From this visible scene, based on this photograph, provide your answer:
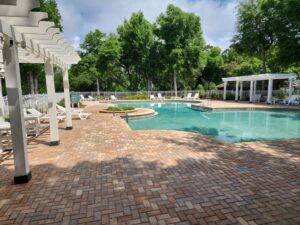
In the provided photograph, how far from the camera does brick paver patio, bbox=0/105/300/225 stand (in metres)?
2.40

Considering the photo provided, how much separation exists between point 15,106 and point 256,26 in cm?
2460

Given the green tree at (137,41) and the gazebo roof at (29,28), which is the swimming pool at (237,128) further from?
the green tree at (137,41)

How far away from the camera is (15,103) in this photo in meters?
3.02

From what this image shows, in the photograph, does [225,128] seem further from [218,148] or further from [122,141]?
[122,141]

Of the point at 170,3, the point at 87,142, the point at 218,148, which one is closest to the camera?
the point at 218,148

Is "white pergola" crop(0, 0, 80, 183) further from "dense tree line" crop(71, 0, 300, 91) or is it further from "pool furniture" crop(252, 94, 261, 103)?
"dense tree line" crop(71, 0, 300, 91)

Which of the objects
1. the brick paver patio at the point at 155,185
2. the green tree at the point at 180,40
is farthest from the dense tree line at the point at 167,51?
the brick paver patio at the point at 155,185

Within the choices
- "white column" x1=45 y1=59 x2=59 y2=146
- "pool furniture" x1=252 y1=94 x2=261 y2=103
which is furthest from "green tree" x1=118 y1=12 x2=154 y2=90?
"white column" x1=45 y1=59 x2=59 y2=146

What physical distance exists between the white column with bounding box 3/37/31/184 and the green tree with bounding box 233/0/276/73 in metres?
23.4

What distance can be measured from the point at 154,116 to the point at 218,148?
7.92 meters

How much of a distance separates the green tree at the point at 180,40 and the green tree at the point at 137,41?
1888 mm

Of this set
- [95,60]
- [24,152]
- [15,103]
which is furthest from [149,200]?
[95,60]

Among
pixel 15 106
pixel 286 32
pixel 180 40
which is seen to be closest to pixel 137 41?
pixel 180 40

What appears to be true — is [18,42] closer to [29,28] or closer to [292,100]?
[29,28]
